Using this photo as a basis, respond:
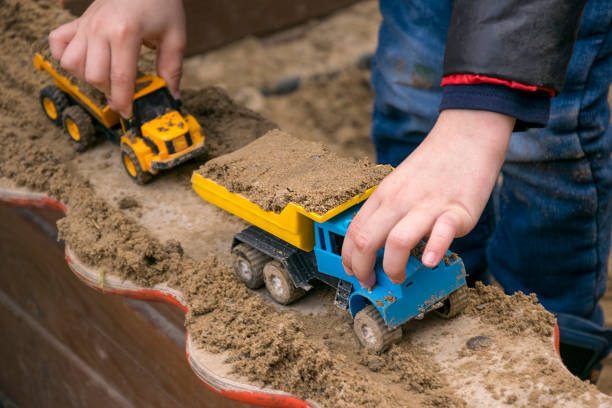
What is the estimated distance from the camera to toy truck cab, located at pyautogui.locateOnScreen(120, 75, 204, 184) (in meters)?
1.91

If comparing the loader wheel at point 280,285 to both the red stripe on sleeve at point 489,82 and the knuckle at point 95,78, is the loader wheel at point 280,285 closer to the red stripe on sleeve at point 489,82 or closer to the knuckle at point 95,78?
the red stripe on sleeve at point 489,82

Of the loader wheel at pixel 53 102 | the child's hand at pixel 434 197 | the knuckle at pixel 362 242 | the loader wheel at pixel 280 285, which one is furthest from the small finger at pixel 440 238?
the loader wheel at pixel 53 102

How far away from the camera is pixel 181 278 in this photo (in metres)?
1.63

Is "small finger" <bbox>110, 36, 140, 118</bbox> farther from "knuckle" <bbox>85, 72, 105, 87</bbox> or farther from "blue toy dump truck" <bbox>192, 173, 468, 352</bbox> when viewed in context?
"blue toy dump truck" <bbox>192, 173, 468, 352</bbox>

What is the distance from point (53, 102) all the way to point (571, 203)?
1.72m

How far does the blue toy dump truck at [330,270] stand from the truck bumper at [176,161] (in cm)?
33

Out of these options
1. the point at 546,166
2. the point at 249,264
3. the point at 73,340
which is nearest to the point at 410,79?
the point at 546,166

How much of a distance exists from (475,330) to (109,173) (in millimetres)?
1240

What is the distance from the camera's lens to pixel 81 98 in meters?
2.11

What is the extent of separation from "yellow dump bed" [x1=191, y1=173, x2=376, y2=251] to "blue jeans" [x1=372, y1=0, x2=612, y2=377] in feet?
2.76

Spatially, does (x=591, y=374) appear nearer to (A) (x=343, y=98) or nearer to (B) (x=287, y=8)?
(A) (x=343, y=98)

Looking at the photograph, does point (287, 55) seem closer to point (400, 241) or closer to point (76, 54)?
point (76, 54)

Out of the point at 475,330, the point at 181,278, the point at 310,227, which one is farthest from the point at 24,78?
the point at 475,330

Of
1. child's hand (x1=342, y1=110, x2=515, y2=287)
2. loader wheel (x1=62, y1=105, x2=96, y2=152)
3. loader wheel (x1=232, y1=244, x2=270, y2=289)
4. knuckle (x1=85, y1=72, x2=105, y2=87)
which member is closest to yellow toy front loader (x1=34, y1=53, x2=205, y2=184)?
loader wheel (x1=62, y1=105, x2=96, y2=152)
